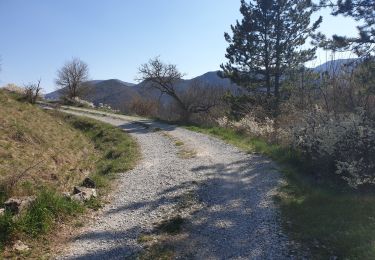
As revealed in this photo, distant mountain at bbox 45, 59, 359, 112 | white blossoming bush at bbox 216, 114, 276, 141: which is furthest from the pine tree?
white blossoming bush at bbox 216, 114, 276, 141

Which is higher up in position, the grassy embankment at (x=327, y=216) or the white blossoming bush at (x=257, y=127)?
the white blossoming bush at (x=257, y=127)

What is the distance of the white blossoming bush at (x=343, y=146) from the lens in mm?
9523

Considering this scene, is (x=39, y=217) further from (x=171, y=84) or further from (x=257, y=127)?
(x=171, y=84)

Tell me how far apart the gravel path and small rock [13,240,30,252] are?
69 centimetres

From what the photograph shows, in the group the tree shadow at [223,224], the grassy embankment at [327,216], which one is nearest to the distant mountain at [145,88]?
the grassy embankment at [327,216]

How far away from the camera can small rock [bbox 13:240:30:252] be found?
6.74 m

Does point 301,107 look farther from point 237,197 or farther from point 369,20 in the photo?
point 237,197

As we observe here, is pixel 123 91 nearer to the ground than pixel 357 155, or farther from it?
farther from it

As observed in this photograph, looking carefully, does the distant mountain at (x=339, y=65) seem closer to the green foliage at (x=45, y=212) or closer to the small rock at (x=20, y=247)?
the green foliage at (x=45, y=212)

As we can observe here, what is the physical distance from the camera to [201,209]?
346 inches

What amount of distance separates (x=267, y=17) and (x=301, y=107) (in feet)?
53.9

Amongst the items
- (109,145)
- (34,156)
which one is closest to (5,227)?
(34,156)

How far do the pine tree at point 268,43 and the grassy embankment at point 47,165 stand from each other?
12660mm

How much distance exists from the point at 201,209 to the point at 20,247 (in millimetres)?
3720
